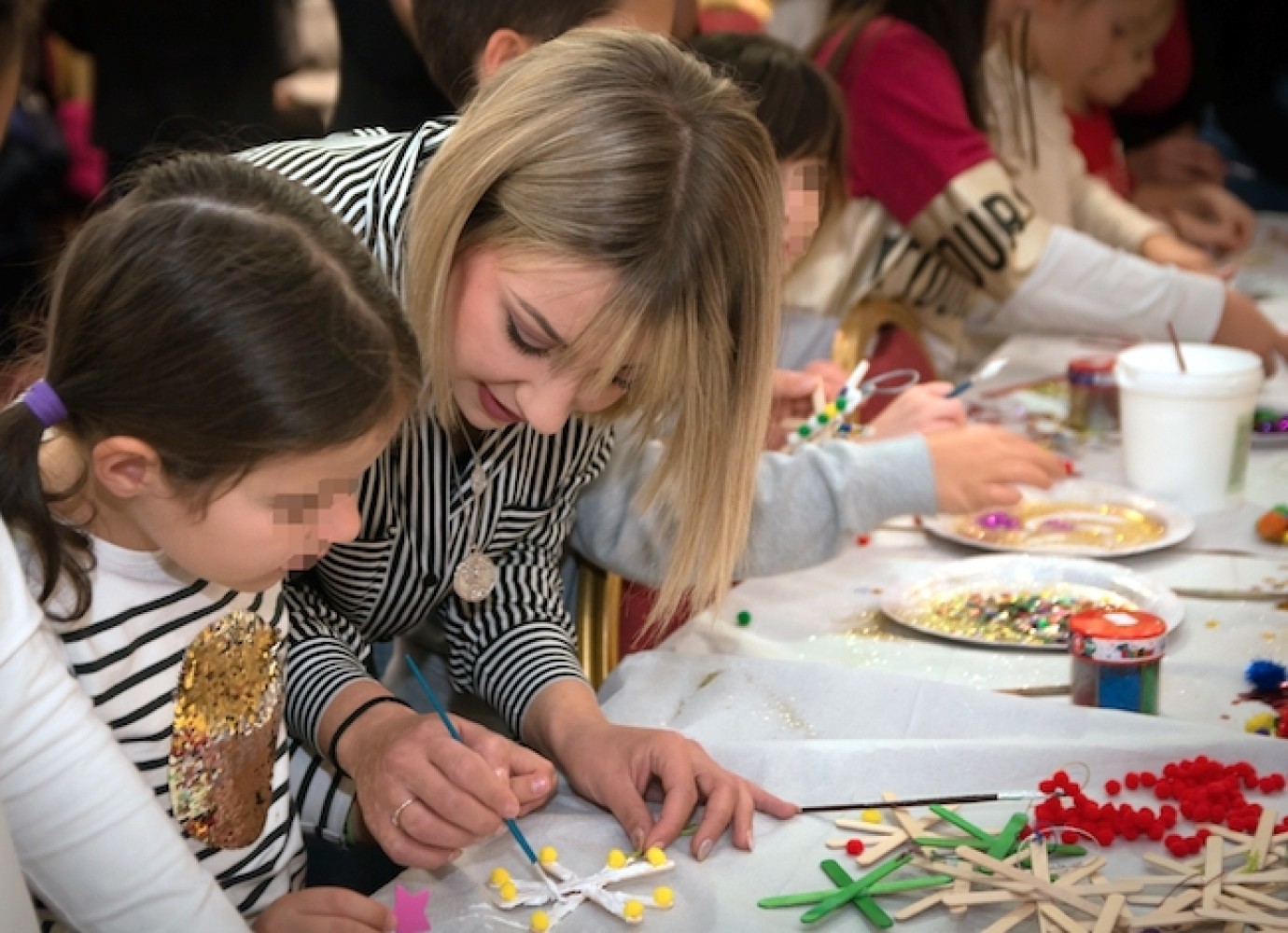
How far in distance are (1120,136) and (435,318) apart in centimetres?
300

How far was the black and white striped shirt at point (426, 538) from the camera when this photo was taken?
1205 millimetres

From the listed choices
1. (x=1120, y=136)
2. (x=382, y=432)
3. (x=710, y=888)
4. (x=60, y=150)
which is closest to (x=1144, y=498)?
(x=710, y=888)

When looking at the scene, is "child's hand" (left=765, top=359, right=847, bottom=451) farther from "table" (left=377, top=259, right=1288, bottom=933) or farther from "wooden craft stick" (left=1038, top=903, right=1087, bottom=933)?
"wooden craft stick" (left=1038, top=903, right=1087, bottom=933)

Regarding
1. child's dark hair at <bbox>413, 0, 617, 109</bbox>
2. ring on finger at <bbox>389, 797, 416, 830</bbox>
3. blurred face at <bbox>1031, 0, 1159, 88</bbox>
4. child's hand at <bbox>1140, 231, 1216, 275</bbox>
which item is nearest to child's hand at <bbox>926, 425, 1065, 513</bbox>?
child's dark hair at <bbox>413, 0, 617, 109</bbox>

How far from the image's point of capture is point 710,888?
1.01 meters

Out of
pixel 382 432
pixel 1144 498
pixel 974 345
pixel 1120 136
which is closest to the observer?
pixel 382 432

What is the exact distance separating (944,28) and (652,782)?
156 centimetres

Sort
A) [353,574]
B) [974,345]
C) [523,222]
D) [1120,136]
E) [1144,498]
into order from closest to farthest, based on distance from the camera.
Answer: [523,222] < [353,574] < [1144,498] < [974,345] < [1120,136]

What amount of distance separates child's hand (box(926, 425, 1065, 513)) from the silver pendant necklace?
471mm

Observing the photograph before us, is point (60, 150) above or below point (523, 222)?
below

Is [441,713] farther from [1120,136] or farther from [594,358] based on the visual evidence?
[1120,136]

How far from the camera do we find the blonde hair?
1.06 meters

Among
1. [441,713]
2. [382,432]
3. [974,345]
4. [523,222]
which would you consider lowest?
[974,345]

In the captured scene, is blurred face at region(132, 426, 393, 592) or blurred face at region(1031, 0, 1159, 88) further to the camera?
blurred face at region(1031, 0, 1159, 88)
